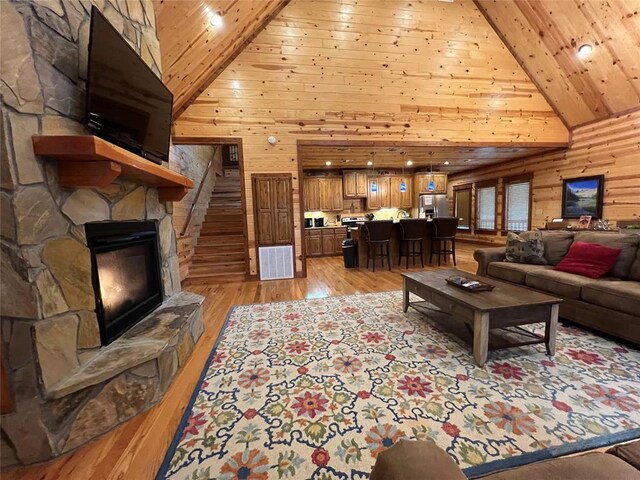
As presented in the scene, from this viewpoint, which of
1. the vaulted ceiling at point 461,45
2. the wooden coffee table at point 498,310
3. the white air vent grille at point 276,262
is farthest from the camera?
the white air vent grille at point 276,262

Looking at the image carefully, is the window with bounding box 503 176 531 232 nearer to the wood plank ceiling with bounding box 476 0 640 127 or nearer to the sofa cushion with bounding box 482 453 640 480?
the wood plank ceiling with bounding box 476 0 640 127

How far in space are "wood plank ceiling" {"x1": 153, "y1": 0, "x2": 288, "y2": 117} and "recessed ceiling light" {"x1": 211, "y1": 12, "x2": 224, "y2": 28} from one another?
3 cm

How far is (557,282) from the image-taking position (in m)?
2.76

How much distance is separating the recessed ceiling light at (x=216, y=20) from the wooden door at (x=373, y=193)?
228 inches

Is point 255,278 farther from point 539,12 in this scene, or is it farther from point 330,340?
point 539,12

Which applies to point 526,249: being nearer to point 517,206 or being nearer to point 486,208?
point 517,206

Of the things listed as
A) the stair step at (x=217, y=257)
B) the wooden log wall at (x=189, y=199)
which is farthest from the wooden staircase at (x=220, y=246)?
the wooden log wall at (x=189, y=199)

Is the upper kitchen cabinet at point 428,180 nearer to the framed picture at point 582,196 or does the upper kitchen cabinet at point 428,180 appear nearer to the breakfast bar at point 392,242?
the breakfast bar at point 392,242

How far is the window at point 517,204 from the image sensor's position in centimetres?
704

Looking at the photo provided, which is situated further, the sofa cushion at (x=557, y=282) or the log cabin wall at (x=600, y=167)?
the log cabin wall at (x=600, y=167)

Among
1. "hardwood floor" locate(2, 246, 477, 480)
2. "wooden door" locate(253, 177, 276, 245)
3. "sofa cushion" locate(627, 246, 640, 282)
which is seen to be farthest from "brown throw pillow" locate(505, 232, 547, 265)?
"wooden door" locate(253, 177, 276, 245)

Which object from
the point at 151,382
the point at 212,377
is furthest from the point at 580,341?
the point at 151,382

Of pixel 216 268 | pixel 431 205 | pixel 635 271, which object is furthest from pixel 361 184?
pixel 635 271

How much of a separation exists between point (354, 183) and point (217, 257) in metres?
4.66
